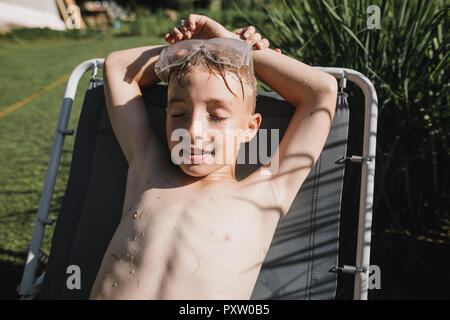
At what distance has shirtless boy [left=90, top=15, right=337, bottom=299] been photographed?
5.34 ft


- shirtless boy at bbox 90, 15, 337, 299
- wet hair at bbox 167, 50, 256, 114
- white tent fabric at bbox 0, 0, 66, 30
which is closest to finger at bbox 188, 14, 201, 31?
shirtless boy at bbox 90, 15, 337, 299

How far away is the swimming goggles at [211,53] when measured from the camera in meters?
1.81

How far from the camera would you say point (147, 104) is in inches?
92.4

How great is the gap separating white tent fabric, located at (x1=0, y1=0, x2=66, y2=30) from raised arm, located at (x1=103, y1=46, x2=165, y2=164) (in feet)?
60.6

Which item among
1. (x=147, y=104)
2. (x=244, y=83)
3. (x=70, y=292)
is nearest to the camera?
(x=244, y=83)

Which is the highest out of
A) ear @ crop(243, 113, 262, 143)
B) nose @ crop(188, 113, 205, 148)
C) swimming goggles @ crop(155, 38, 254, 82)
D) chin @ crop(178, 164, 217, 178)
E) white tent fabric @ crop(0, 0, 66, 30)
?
white tent fabric @ crop(0, 0, 66, 30)

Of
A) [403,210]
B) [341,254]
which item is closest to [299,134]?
[341,254]

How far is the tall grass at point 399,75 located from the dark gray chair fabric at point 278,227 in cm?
81

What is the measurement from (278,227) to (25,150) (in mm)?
4740

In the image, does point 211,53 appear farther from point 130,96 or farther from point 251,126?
point 130,96

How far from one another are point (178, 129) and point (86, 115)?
3.11 feet

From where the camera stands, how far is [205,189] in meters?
1.81

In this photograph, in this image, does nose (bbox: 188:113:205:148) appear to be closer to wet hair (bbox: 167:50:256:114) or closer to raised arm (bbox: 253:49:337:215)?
wet hair (bbox: 167:50:256:114)
